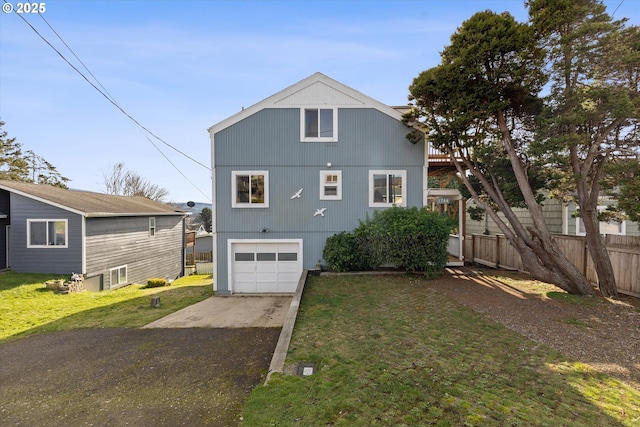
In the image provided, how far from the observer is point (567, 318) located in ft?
20.3

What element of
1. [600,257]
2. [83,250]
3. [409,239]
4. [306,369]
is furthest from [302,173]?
[83,250]

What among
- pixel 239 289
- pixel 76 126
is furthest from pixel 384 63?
pixel 76 126

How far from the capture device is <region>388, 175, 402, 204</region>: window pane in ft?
37.9

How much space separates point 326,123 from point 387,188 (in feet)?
11.7

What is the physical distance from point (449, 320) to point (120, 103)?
17.0 m

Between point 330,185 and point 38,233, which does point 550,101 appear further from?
point 38,233

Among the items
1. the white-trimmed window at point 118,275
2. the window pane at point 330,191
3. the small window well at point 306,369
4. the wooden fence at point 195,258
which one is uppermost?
the window pane at point 330,191

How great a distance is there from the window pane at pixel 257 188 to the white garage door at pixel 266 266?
1.72 meters

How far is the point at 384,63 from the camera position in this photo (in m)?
11.7

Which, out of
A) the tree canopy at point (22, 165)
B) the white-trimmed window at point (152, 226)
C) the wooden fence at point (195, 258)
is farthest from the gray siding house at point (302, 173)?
the tree canopy at point (22, 165)

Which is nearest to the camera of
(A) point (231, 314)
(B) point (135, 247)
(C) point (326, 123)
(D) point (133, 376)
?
(D) point (133, 376)

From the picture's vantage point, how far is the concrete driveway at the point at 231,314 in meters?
7.58

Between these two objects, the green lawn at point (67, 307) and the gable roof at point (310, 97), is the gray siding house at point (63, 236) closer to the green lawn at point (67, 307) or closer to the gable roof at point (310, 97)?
the green lawn at point (67, 307)

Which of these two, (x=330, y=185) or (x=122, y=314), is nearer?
(x=122, y=314)
